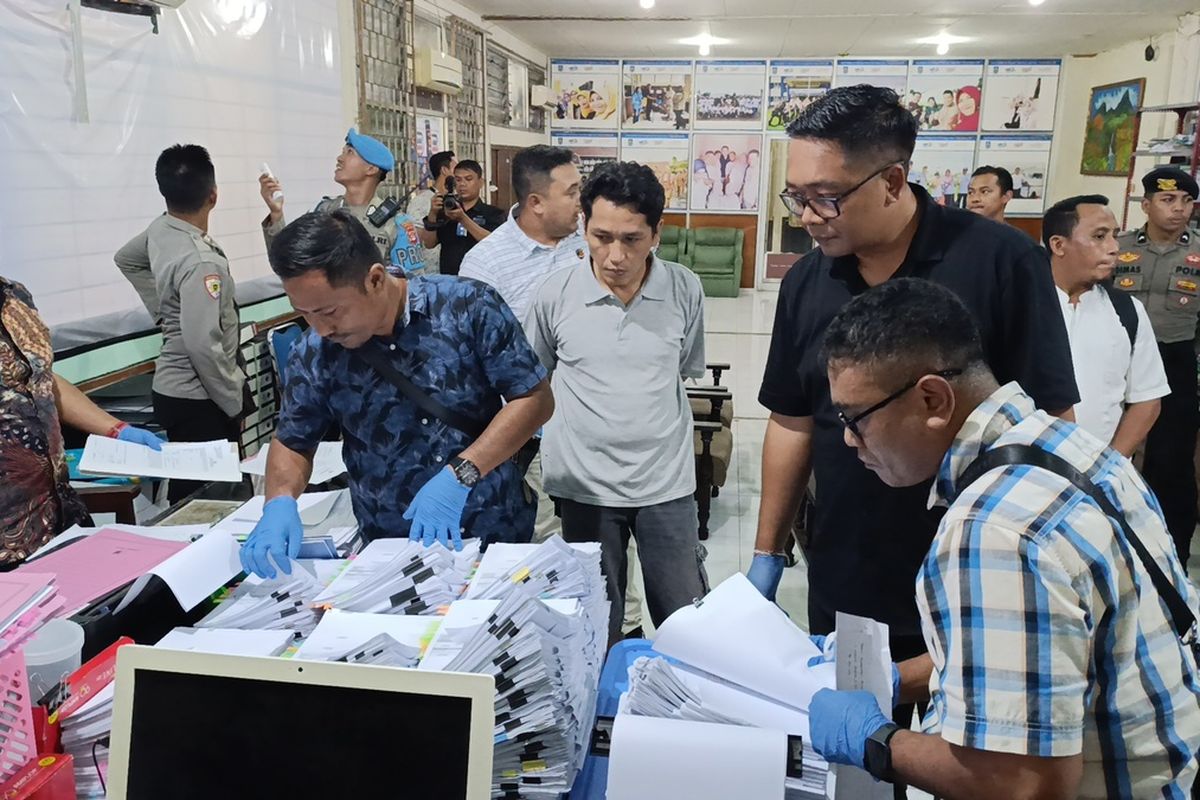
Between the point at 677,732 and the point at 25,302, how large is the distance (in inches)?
62.7

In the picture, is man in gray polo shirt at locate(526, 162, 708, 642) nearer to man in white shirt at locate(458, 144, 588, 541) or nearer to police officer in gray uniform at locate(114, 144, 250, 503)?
man in white shirt at locate(458, 144, 588, 541)

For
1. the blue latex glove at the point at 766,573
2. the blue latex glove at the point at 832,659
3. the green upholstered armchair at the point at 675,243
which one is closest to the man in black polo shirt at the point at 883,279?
the blue latex glove at the point at 766,573

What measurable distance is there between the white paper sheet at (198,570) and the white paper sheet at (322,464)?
99cm

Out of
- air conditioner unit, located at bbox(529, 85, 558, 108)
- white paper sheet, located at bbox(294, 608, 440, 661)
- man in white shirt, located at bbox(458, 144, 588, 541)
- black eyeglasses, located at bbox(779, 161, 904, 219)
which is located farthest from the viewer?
air conditioner unit, located at bbox(529, 85, 558, 108)

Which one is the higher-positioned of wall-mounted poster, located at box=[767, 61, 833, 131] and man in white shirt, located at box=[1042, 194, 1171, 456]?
wall-mounted poster, located at box=[767, 61, 833, 131]

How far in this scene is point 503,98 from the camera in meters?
9.12

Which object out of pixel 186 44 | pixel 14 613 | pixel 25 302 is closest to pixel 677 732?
pixel 14 613

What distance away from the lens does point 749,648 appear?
3.56 feet

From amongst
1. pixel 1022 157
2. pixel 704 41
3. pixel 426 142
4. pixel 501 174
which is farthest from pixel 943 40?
pixel 426 142

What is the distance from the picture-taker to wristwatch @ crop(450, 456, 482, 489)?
1621 mm

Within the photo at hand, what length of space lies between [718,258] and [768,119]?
192cm

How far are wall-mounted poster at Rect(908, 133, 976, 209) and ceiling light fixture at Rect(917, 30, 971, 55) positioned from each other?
1397 mm

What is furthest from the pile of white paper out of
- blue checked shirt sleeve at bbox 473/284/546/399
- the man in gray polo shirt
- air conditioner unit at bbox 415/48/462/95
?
air conditioner unit at bbox 415/48/462/95

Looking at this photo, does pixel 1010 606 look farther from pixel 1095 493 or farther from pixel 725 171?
pixel 725 171
